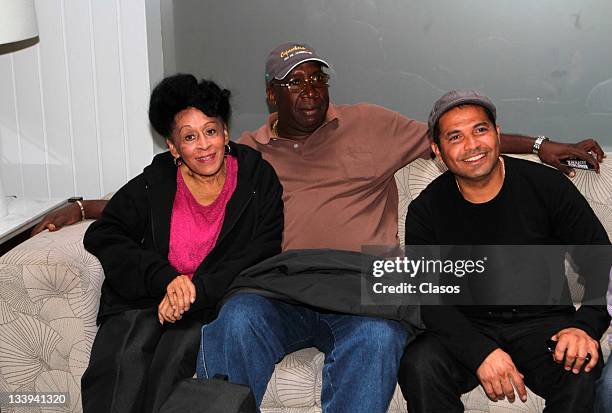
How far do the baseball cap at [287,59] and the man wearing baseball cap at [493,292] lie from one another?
0.52m

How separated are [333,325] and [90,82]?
1.49m

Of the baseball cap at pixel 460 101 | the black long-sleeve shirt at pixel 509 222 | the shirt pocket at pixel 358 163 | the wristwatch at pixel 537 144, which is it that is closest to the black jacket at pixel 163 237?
the shirt pocket at pixel 358 163

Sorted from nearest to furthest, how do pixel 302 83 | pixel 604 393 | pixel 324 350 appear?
pixel 604 393 < pixel 324 350 < pixel 302 83

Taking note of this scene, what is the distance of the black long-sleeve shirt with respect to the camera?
1971 mm

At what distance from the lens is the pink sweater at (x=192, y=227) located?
2.21m

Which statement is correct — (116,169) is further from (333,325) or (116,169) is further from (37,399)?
(333,325)

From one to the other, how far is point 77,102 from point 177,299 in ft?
4.14

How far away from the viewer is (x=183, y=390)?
5.77ft

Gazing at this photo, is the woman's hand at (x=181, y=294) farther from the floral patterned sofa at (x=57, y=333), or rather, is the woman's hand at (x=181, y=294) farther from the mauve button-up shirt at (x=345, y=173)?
the mauve button-up shirt at (x=345, y=173)

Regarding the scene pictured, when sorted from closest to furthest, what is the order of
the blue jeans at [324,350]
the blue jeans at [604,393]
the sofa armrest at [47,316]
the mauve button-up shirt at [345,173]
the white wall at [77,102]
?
1. the blue jeans at [604,393]
2. the blue jeans at [324,350]
3. the sofa armrest at [47,316]
4. the mauve button-up shirt at [345,173]
5. the white wall at [77,102]

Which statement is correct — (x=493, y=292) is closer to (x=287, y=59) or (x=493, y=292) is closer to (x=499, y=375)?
(x=499, y=375)

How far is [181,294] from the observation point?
2.05m

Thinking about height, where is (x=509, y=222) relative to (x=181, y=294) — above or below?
above

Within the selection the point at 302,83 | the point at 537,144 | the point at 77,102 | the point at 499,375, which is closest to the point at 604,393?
the point at 499,375
